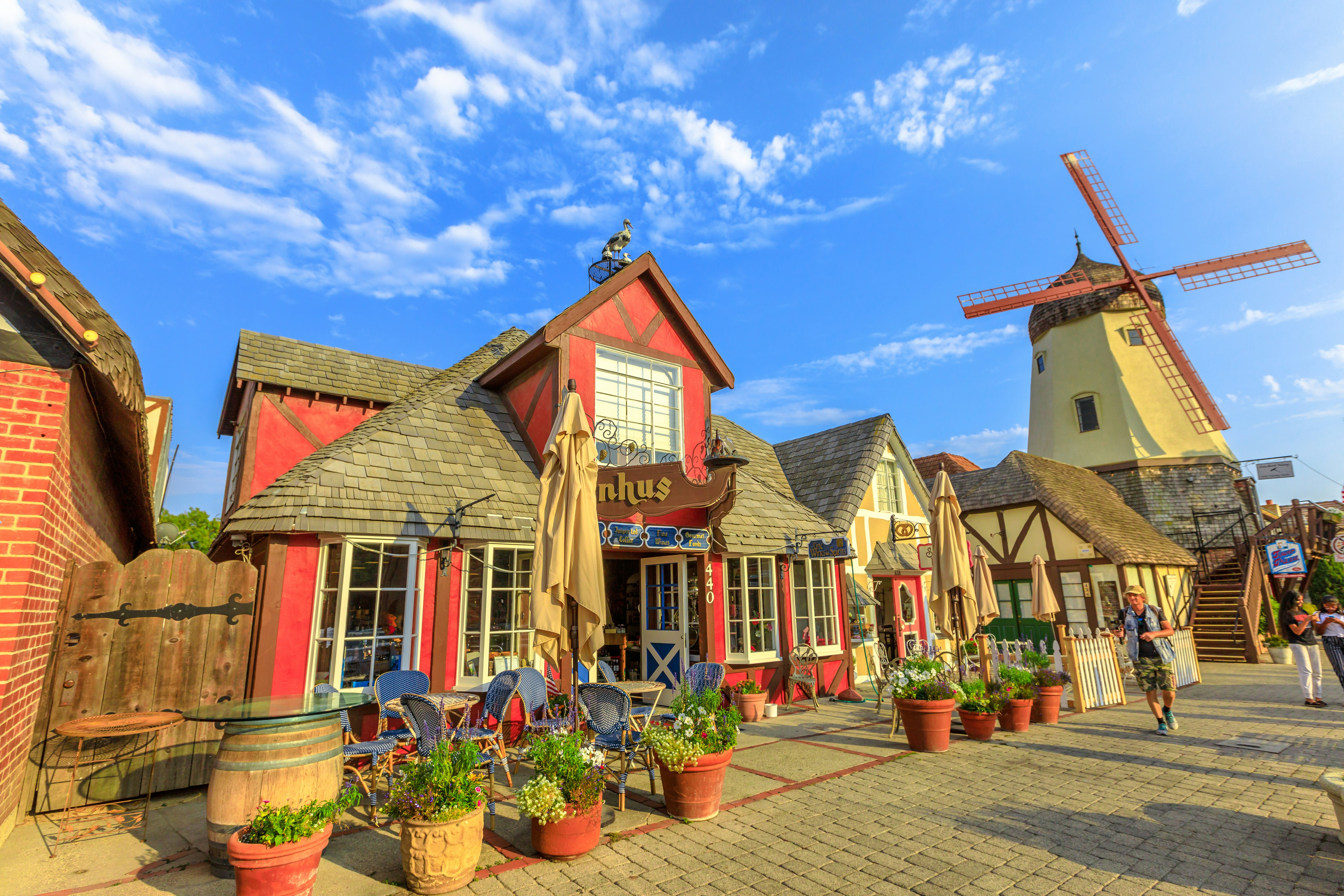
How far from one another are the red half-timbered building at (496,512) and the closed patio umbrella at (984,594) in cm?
254

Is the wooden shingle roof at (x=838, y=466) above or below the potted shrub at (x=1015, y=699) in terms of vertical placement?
above

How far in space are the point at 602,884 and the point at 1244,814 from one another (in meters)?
5.28

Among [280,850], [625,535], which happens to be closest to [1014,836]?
[280,850]

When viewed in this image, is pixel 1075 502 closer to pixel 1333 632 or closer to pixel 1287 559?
pixel 1287 559

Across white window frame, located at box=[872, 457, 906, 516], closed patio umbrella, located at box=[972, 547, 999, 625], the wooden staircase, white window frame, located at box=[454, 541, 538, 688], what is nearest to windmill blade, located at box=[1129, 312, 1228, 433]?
the wooden staircase

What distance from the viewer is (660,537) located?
30.8 ft

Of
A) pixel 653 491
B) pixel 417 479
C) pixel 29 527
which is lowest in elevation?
pixel 29 527

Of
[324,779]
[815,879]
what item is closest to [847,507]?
[815,879]

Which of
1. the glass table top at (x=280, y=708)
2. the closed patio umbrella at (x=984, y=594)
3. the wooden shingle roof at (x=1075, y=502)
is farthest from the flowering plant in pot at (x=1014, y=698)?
the wooden shingle roof at (x=1075, y=502)

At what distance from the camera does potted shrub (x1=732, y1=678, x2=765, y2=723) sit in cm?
962

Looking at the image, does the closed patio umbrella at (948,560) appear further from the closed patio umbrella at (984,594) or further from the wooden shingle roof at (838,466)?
the wooden shingle roof at (838,466)

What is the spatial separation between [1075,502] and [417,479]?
19.8 m

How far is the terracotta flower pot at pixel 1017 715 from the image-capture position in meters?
8.55

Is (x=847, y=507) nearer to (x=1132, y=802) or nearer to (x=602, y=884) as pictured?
(x=1132, y=802)
